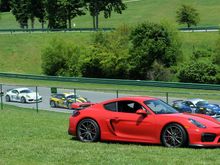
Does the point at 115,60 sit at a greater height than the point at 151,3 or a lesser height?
lesser

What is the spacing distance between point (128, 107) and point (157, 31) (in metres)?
45.0

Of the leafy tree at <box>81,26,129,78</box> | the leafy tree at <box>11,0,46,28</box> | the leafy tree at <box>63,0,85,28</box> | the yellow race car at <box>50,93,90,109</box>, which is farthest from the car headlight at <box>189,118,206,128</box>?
the leafy tree at <box>11,0,46,28</box>

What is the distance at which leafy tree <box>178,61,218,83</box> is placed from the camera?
171 ft

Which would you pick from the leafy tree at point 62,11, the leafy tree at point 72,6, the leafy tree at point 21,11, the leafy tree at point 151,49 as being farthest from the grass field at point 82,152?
the leafy tree at point 21,11

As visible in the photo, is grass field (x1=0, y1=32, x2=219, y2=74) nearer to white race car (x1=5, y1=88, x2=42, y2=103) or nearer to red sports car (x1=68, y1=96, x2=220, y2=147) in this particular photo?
white race car (x1=5, y1=88, x2=42, y2=103)

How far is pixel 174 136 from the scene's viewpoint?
12.2 m

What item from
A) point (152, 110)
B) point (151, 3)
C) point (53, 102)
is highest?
point (151, 3)

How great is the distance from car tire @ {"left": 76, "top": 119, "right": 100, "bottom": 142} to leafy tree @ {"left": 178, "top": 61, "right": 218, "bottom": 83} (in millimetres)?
39786

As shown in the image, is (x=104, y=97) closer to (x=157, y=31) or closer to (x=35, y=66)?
(x=157, y=31)

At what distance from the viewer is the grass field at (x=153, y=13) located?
106619mm

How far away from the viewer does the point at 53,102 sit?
34.6m

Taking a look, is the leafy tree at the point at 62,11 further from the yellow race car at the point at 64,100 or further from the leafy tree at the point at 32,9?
the yellow race car at the point at 64,100

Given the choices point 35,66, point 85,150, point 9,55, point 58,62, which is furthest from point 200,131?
point 9,55

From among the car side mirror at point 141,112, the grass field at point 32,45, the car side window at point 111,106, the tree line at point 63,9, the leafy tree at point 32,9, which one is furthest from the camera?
the leafy tree at point 32,9
